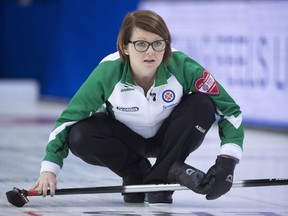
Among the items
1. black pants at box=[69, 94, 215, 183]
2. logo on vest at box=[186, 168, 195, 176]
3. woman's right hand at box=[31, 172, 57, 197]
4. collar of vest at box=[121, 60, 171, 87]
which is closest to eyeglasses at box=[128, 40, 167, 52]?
collar of vest at box=[121, 60, 171, 87]

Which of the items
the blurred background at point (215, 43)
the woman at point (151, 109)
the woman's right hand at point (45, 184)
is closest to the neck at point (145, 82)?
the woman at point (151, 109)

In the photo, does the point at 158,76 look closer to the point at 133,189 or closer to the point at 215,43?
the point at 133,189

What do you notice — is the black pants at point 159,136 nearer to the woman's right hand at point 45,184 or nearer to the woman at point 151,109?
the woman at point 151,109

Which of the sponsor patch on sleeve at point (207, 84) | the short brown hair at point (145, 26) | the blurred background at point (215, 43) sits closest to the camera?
the short brown hair at point (145, 26)

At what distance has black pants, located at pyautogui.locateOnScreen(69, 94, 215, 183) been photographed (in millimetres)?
3773

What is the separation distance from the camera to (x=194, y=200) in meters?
4.06

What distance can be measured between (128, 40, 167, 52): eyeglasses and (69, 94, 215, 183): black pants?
0.30 m

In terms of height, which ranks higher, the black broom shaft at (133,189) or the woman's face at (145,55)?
the woman's face at (145,55)

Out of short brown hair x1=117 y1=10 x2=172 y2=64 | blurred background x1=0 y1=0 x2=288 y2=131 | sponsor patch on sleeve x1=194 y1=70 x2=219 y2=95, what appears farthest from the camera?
blurred background x1=0 y1=0 x2=288 y2=131

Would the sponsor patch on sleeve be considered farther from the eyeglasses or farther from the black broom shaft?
the black broom shaft

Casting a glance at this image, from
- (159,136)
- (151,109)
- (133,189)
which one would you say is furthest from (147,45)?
(133,189)

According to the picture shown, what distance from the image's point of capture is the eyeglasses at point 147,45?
11.9 ft

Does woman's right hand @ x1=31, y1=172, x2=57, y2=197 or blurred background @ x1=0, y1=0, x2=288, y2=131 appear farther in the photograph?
blurred background @ x1=0, y1=0, x2=288, y2=131

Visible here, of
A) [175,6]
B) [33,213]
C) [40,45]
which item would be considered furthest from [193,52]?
[40,45]
